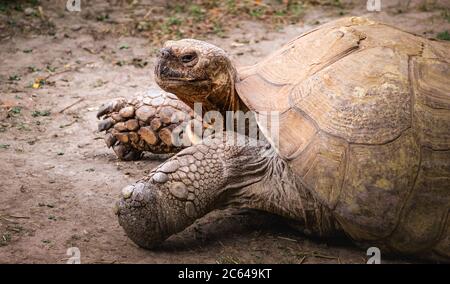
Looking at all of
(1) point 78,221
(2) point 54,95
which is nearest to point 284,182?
(1) point 78,221

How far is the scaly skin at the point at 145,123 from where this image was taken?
13.4ft

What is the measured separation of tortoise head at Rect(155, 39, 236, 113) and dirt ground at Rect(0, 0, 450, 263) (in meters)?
0.76

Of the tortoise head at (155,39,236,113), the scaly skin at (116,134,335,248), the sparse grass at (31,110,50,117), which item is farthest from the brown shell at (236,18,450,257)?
the sparse grass at (31,110,50,117)

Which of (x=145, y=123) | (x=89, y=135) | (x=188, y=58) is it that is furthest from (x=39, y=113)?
(x=188, y=58)

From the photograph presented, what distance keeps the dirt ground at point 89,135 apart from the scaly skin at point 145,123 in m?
0.14

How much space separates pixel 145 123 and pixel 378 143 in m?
1.78

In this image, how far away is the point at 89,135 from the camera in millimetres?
4801

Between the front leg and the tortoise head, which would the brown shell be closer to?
the tortoise head

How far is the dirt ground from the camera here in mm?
3166

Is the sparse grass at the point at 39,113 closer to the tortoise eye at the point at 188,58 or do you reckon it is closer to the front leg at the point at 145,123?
the front leg at the point at 145,123

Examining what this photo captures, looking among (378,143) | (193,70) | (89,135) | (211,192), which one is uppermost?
(193,70)

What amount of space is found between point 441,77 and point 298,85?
705 millimetres

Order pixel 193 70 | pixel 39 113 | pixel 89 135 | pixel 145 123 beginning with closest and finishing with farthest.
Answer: pixel 193 70 → pixel 145 123 → pixel 89 135 → pixel 39 113

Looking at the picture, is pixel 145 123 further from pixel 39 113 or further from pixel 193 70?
pixel 39 113
